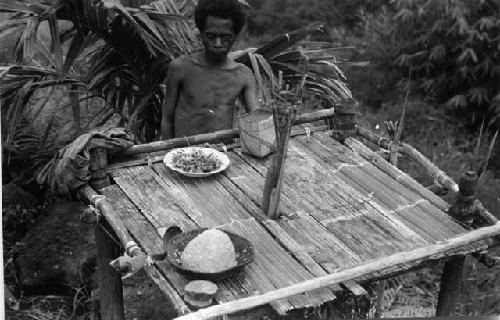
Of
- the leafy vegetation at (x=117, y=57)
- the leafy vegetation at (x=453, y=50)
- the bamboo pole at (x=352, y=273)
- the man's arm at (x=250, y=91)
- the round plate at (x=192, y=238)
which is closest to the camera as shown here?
the bamboo pole at (x=352, y=273)

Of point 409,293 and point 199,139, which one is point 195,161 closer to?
point 199,139

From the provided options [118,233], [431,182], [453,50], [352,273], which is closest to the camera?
[352,273]

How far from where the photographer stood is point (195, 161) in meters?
3.45

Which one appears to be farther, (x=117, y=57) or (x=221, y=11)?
(x=117, y=57)

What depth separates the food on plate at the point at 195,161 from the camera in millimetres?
3396

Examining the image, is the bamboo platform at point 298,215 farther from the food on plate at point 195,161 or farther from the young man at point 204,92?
the young man at point 204,92

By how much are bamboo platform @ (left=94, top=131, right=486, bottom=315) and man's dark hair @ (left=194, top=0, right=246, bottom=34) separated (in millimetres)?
865

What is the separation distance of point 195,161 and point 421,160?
1.24 m

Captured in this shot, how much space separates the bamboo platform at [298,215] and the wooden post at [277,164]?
0.20ft

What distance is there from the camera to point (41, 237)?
16.8ft

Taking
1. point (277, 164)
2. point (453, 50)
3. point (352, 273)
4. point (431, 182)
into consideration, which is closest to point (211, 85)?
point (277, 164)

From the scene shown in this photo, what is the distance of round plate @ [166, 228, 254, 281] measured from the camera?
2521 millimetres

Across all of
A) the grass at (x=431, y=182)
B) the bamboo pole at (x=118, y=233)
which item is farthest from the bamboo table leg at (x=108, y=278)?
the grass at (x=431, y=182)

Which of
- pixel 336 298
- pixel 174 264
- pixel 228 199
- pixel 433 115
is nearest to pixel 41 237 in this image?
pixel 228 199
